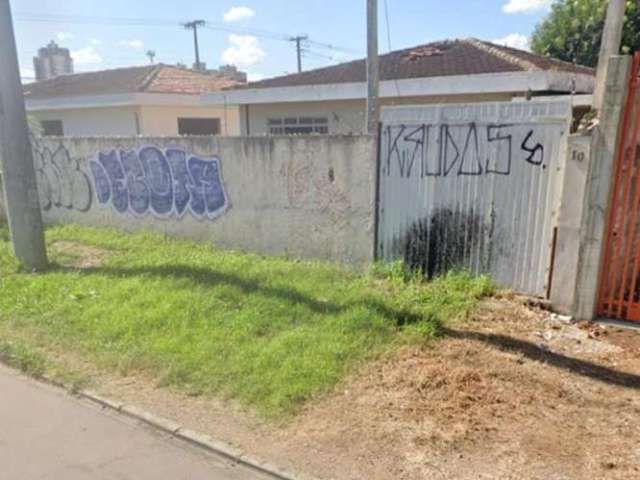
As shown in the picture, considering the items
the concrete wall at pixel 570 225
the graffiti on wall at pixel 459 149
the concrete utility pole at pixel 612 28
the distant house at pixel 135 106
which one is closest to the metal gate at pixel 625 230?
the concrete wall at pixel 570 225

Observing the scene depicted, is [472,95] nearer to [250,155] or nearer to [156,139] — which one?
[250,155]

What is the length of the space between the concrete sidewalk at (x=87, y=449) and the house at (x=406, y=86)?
7.14m

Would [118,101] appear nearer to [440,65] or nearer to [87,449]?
[440,65]

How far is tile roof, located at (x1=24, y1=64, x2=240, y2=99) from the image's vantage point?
1762 centimetres

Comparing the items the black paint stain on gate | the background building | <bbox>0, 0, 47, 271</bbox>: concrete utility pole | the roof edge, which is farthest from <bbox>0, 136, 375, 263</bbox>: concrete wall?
the background building

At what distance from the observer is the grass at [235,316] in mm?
4102

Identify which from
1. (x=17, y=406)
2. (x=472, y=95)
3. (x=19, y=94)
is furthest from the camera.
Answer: (x=472, y=95)

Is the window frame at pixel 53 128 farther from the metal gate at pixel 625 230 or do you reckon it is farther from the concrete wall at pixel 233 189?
the metal gate at pixel 625 230

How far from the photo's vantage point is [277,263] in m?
6.94

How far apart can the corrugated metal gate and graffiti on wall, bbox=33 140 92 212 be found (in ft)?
21.3

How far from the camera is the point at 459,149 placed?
18.6ft

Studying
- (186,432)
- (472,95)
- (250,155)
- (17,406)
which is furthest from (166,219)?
(472,95)

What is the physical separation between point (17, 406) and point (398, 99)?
9813mm

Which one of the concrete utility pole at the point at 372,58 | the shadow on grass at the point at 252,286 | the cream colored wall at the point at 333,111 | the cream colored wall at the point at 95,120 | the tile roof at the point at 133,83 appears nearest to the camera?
the shadow on grass at the point at 252,286
